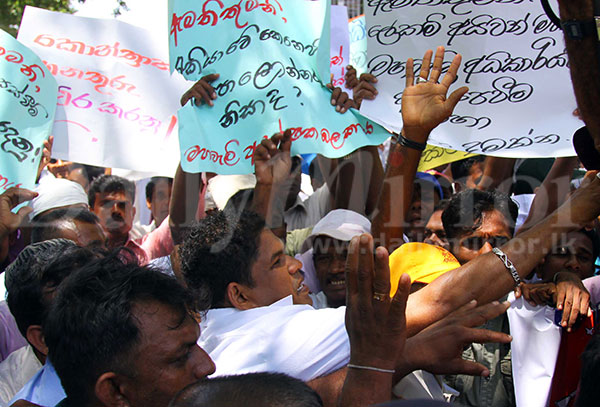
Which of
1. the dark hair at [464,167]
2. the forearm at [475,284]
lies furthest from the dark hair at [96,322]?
the dark hair at [464,167]

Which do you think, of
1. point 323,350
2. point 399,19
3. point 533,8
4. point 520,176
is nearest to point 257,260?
point 323,350

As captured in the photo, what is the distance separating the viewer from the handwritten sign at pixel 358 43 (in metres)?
4.28

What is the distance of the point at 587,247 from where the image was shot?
120 inches

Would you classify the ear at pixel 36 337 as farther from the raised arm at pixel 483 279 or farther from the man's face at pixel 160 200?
the man's face at pixel 160 200

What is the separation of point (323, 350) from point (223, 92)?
183 centimetres

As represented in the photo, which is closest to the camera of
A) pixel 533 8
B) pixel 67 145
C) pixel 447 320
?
pixel 447 320

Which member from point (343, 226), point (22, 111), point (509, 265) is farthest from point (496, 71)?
point (22, 111)

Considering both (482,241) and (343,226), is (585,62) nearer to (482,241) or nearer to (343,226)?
(482,241)

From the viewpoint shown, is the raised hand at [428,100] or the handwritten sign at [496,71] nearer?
the raised hand at [428,100]

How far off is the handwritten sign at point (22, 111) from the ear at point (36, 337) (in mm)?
1220

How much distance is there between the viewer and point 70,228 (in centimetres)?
313

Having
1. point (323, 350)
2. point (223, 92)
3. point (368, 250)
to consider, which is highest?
point (223, 92)

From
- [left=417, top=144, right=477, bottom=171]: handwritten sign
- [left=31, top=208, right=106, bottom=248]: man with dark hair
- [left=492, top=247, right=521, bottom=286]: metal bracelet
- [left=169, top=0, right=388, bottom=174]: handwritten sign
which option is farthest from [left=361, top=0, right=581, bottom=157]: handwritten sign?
[left=31, top=208, right=106, bottom=248]: man with dark hair

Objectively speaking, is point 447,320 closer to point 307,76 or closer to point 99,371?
point 99,371
